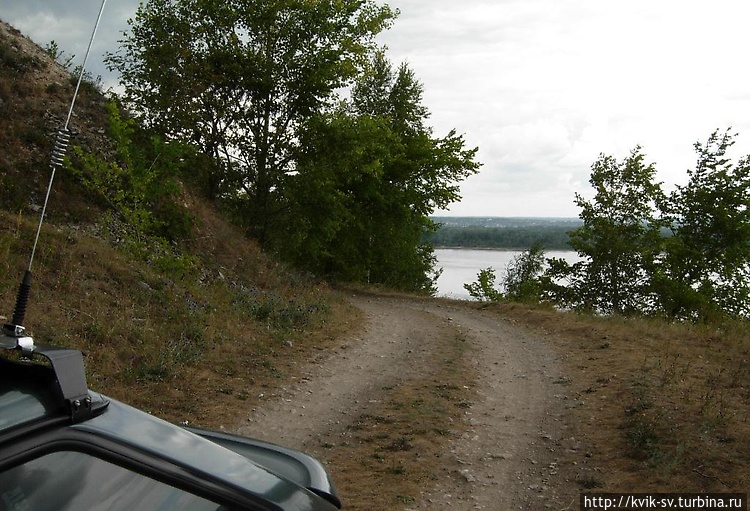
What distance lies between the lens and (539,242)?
59031 millimetres

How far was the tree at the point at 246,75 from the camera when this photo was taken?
1902cm

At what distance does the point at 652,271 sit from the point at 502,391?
19.6 m

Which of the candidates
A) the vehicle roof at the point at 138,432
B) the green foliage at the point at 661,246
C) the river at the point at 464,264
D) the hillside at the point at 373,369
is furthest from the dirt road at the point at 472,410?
the river at the point at 464,264

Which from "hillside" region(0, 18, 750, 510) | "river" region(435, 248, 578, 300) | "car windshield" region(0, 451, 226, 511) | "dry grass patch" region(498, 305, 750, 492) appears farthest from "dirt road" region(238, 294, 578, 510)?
"river" region(435, 248, 578, 300)

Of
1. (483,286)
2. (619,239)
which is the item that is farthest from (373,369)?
(483,286)

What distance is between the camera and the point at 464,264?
74.8 meters

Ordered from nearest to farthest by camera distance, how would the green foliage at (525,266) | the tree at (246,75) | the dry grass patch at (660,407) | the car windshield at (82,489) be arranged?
Answer: the car windshield at (82,489) < the dry grass patch at (660,407) < the tree at (246,75) < the green foliage at (525,266)

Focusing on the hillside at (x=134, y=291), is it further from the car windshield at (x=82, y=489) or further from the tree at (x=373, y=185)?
the car windshield at (x=82, y=489)

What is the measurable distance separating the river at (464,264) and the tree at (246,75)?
19624 millimetres

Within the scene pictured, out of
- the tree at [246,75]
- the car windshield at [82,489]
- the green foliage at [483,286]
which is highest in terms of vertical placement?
the tree at [246,75]

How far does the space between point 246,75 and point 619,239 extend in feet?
55.0

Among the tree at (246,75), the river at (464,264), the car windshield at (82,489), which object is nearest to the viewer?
the car windshield at (82,489)

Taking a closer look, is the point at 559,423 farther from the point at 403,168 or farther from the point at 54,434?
the point at 403,168

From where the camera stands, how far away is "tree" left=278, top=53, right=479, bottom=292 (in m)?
21.7
